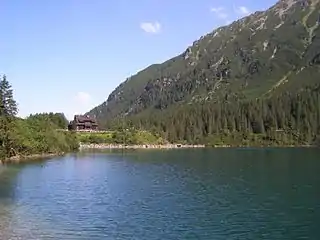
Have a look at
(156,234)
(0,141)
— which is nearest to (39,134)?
(0,141)

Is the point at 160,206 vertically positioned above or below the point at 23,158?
below

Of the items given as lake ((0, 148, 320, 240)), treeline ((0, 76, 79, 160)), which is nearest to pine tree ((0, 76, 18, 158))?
treeline ((0, 76, 79, 160))

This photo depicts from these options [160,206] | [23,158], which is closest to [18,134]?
[23,158]

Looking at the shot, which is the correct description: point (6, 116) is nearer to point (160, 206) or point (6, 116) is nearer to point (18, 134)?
point (18, 134)

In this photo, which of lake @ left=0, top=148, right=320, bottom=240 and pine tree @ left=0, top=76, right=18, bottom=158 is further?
pine tree @ left=0, top=76, right=18, bottom=158

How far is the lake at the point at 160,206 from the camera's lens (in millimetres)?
44531

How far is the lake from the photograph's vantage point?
44.5 m

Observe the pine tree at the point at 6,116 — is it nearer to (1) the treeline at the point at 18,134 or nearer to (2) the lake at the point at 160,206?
(1) the treeline at the point at 18,134

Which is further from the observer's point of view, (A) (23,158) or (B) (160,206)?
(A) (23,158)

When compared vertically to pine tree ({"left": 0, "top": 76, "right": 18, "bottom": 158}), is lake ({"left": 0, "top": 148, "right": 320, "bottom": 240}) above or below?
below

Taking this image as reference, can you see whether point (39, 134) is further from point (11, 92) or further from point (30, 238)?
point (30, 238)

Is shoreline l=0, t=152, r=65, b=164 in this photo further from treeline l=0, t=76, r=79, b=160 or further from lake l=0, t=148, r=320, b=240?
lake l=0, t=148, r=320, b=240

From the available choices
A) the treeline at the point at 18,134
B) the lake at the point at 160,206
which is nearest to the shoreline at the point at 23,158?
the treeline at the point at 18,134

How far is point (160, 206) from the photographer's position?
59.2m
